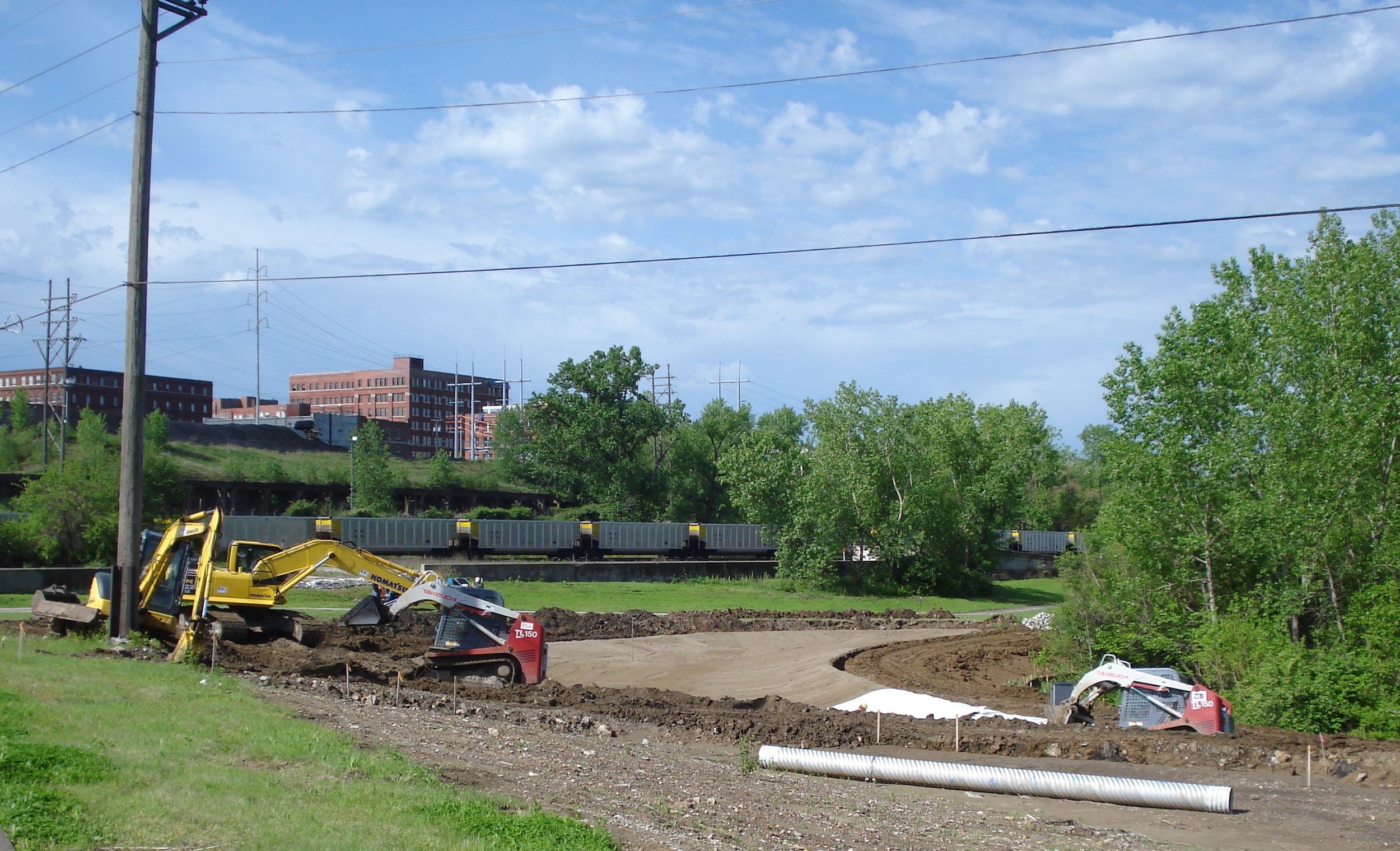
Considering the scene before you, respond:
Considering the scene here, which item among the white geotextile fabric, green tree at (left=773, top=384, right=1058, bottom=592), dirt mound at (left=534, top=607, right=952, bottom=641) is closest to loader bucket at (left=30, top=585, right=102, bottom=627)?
dirt mound at (left=534, top=607, right=952, bottom=641)

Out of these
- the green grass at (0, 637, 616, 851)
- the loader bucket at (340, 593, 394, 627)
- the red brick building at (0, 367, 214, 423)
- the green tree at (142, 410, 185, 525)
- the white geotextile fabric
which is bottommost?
the white geotextile fabric

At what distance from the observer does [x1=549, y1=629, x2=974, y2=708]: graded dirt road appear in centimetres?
2552

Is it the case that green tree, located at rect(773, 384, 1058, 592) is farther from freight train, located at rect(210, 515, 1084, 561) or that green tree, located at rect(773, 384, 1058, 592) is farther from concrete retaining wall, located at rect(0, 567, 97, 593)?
concrete retaining wall, located at rect(0, 567, 97, 593)

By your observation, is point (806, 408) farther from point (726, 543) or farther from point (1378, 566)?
point (1378, 566)

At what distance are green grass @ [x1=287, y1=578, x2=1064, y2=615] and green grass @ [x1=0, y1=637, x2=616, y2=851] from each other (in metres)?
27.7

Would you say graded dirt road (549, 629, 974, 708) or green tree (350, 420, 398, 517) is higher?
green tree (350, 420, 398, 517)

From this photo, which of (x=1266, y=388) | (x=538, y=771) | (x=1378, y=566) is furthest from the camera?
(x=1266, y=388)

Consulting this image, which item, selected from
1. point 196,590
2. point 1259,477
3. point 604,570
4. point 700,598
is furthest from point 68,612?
point 604,570

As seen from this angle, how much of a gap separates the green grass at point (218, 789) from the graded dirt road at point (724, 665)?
1315cm

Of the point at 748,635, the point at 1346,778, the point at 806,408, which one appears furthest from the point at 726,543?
the point at 1346,778

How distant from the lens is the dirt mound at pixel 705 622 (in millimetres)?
35125

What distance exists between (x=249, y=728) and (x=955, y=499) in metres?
57.8

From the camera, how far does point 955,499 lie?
6638 centimetres

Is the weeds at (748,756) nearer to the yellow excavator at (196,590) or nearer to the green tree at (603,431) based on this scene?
the yellow excavator at (196,590)
